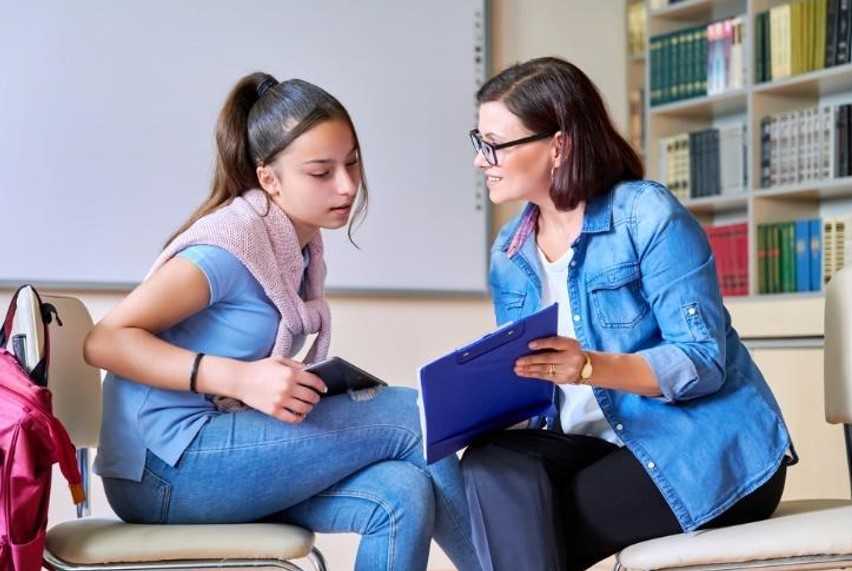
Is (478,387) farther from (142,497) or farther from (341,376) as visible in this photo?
(142,497)

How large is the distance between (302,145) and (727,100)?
6.96 feet

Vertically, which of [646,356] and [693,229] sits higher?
[693,229]

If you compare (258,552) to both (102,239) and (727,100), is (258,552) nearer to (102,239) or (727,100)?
(102,239)

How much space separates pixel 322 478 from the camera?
1623 mm

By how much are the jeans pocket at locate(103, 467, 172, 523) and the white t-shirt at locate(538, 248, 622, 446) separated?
1.97 ft

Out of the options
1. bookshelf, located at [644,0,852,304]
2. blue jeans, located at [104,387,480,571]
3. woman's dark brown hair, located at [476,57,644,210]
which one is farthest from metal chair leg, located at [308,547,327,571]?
bookshelf, located at [644,0,852,304]

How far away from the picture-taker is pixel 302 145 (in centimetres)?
176

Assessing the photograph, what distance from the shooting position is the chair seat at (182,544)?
155cm

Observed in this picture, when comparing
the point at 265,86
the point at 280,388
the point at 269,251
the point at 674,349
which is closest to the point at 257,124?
the point at 265,86

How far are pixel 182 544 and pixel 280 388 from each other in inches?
9.8

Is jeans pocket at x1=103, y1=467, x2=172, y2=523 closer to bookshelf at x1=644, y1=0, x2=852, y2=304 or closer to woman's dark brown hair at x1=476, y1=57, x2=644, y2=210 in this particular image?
woman's dark brown hair at x1=476, y1=57, x2=644, y2=210

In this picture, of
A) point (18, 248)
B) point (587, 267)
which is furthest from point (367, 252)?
point (587, 267)

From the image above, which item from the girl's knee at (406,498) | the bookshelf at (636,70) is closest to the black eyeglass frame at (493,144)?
the girl's knee at (406,498)

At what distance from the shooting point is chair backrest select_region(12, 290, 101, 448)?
5.73 ft
